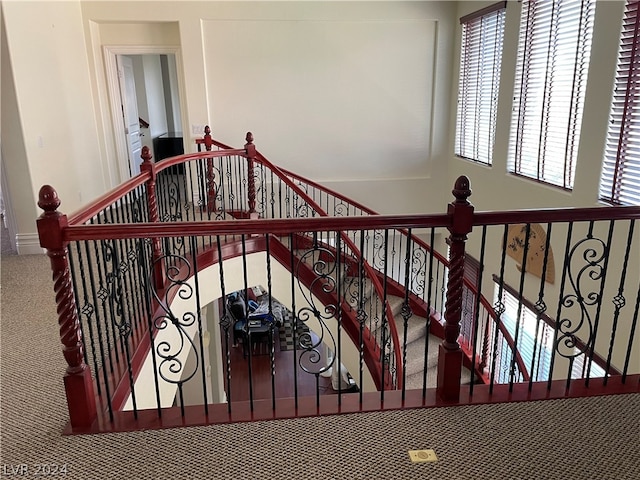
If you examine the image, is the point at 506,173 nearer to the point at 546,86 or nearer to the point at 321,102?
the point at 546,86

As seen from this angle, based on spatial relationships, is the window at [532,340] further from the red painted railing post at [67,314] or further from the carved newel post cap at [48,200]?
the carved newel post cap at [48,200]

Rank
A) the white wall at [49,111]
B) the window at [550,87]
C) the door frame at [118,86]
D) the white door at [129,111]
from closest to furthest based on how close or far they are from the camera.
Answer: the white wall at [49,111], the window at [550,87], the door frame at [118,86], the white door at [129,111]

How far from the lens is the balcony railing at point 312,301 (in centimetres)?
214

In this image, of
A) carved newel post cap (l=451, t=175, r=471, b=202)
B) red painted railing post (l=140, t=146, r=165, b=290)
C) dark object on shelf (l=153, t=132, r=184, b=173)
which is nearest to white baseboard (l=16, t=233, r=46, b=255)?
red painted railing post (l=140, t=146, r=165, b=290)

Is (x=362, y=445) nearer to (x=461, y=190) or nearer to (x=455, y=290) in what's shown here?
(x=455, y=290)

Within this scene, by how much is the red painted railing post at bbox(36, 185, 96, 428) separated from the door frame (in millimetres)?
5741

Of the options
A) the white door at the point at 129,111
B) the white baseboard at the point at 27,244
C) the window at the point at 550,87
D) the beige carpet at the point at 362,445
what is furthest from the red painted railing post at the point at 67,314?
the white door at the point at 129,111

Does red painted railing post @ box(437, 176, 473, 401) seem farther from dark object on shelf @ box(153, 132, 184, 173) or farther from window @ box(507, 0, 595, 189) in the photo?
dark object on shelf @ box(153, 132, 184, 173)

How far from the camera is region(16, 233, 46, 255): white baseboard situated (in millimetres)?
4832

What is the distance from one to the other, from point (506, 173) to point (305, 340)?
4.77 m

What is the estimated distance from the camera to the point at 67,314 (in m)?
2.09

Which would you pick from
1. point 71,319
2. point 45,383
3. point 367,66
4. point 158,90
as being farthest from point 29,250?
point 158,90

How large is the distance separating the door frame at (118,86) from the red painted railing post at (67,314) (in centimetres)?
574

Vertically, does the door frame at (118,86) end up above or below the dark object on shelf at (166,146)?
above
